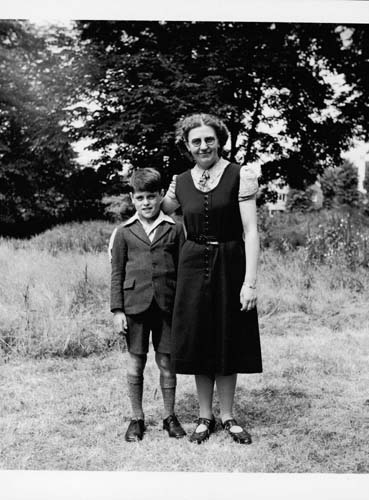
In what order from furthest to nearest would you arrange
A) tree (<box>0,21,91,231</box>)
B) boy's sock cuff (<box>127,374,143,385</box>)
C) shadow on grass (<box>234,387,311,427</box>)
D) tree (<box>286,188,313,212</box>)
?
tree (<box>286,188,313,212</box>), tree (<box>0,21,91,231</box>), shadow on grass (<box>234,387,311,427</box>), boy's sock cuff (<box>127,374,143,385</box>)

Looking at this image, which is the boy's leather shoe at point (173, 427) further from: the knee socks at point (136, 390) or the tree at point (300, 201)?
the tree at point (300, 201)

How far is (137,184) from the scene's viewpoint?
9.63 feet

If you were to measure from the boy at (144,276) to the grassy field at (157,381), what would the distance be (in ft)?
1.01

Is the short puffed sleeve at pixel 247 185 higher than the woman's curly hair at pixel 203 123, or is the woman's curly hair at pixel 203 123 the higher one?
the woman's curly hair at pixel 203 123

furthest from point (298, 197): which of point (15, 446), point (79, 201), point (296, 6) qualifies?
point (15, 446)

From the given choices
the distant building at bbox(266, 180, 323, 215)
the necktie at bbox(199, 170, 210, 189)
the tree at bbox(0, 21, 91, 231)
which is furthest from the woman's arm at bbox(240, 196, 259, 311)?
the distant building at bbox(266, 180, 323, 215)

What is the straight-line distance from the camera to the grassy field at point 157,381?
290 cm

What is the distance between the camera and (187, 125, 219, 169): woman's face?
2.86 meters

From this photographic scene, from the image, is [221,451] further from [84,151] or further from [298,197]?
[298,197]

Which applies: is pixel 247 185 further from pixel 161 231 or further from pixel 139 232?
pixel 139 232

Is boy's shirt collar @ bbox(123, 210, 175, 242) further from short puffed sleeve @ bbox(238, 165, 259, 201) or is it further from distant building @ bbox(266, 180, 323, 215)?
distant building @ bbox(266, 180, 323, 215)

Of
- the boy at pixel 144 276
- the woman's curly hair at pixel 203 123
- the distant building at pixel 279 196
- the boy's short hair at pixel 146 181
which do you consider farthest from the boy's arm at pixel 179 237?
the distant building at pixel 279 196

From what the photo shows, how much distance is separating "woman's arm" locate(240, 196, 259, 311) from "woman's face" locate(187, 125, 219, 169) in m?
0.29

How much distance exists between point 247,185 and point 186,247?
456 mm
